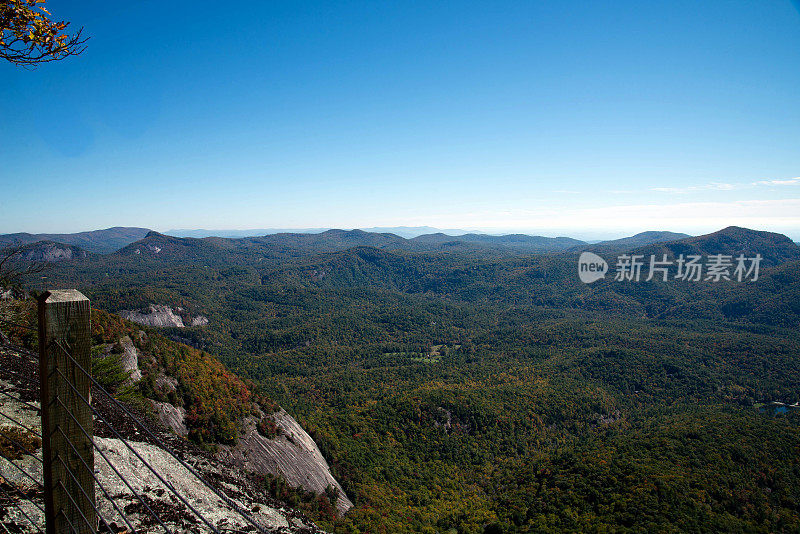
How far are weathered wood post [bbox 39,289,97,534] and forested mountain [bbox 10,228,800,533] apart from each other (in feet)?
110

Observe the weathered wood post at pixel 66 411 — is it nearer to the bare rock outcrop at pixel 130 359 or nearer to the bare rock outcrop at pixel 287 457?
the bare rock outcrop at pixel 287 457

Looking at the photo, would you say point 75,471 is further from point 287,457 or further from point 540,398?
point 540,398

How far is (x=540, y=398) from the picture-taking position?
74625 millimetres

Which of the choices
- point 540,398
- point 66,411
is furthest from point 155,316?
point 66,411

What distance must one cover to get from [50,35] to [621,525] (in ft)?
150

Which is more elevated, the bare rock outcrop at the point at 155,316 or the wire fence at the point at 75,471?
the wire fence at the point at 75,471

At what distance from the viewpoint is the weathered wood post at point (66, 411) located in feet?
12.1

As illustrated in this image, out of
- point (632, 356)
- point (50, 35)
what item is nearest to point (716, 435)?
point (632, 356)

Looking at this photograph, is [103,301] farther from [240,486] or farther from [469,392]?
[240,486]

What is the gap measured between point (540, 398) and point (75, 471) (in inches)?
3235

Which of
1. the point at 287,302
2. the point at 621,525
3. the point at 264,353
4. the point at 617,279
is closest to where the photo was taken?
the point at 621,525

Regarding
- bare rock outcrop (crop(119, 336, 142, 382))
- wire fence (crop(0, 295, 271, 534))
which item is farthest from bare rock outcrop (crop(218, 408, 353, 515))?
wire fence (crop(0, 295, 271, 534))

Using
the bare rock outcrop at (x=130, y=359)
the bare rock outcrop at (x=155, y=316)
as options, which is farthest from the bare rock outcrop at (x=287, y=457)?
the bare rock outcrop at (x=155, y=316)

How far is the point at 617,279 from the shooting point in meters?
189
